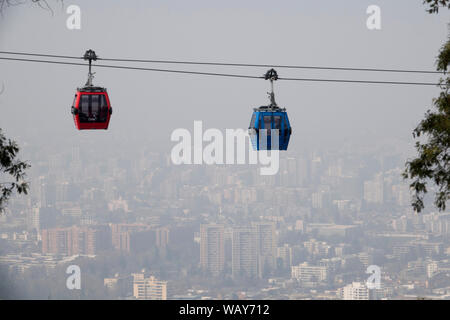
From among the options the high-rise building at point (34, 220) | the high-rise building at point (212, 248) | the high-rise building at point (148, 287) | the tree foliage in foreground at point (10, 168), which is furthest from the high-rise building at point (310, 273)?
the tree foliage in foreground at point (10, 168)

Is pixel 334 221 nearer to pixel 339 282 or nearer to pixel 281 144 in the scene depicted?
pixel 339 282

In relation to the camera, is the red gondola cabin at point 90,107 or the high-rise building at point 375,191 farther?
the high-rise building at point 375,191

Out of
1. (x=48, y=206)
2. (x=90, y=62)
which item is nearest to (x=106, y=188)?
(x=48, y=206)

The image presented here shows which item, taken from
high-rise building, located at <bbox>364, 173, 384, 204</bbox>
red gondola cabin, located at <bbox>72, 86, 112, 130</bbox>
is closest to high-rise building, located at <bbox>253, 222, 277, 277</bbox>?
high-rise building, located at <bbox>364, 173, 384, 204</bbox>

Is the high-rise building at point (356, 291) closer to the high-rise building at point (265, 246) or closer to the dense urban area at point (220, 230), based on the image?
the dense urban area at point (220, 230)

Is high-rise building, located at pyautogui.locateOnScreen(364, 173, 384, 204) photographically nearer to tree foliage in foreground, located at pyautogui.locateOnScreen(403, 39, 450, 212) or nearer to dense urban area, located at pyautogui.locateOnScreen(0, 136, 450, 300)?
dense urban area, located at pyautogui.locateOnScreen(0, 136, 450, 300)
